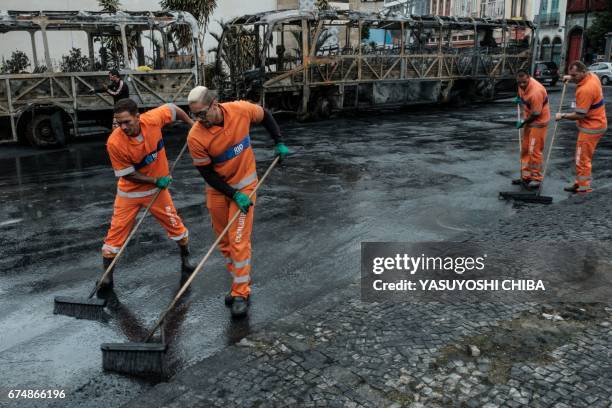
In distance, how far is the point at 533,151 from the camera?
25.8 ft

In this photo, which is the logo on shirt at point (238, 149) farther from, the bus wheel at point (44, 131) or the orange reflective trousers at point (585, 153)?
the bus wheel at point (44, 131)

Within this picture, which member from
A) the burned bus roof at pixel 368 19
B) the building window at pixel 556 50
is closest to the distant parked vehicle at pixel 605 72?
the burned bus roof at pixel 368 19

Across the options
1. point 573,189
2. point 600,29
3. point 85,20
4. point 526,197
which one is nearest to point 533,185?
point 573,189

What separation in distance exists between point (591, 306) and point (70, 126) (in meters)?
11.9

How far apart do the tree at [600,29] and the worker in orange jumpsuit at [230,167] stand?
41056 mm

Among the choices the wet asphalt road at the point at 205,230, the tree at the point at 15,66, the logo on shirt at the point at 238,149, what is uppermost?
the tree at the point at 15,66

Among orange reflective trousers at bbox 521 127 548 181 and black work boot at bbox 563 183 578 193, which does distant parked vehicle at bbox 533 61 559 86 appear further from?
black work boot at bbox 563 183 578 193

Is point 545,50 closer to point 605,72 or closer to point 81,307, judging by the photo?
point 605,72

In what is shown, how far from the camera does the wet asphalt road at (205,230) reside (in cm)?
397

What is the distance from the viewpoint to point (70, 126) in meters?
13.0

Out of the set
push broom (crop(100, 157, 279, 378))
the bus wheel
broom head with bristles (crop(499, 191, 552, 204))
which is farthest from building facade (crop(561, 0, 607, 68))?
push broom (crop(100, 157, 279, 378))

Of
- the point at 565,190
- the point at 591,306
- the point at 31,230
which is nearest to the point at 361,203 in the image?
the point at 565,190

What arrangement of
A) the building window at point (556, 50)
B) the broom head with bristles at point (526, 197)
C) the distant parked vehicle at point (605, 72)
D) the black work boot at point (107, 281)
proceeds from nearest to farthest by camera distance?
the black work boot at point (107, 281)
the broom head with bristles at point (526, 197)
the distant parked vehicle at point (605, 72)
the building window at point (556, 50)

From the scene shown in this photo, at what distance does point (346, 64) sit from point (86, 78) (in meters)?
7.75
